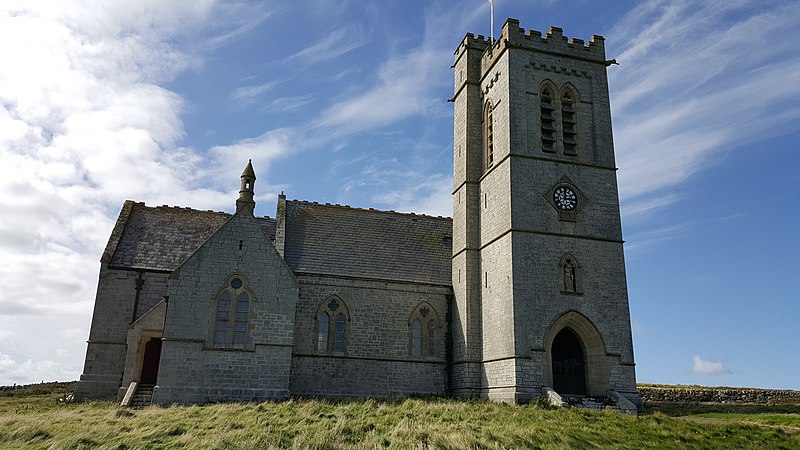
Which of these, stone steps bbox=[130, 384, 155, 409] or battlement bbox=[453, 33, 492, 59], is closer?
stone steps bbox=[130, 384, 155, 409]

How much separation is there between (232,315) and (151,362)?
493cm

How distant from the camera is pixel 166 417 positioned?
20.3 meters

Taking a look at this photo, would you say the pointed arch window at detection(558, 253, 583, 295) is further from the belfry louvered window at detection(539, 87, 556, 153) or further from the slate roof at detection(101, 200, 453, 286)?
the slate roof at detection(101, 200, 453, 286)

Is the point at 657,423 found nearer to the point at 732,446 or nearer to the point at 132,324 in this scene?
the point at 732,446

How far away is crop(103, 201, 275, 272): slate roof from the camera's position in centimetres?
2904

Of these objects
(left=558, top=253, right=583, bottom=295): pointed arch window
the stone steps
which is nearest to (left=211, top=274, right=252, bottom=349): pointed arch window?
the stone steps

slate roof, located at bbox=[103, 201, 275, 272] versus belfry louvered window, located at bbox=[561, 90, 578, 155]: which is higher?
belfry louvered window, located at bbox=[561, 90, 578, 155]

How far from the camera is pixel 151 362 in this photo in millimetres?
27625

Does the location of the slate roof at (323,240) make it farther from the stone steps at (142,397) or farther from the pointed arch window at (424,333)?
the stone steps at (142,397)

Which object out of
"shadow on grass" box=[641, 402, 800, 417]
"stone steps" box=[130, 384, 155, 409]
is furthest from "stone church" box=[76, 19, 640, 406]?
"shadow on grass" box=[641, 402, 800, 417]

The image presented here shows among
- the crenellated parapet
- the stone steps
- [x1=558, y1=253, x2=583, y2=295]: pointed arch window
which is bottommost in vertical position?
the stone steps

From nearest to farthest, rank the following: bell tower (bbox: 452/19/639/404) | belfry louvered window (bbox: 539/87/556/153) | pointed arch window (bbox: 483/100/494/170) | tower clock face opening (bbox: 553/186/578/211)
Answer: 1. bell tower (bbox: 452/19/639/404)
2. tower clock face opening (bbox: 553/186/578/211)
3. belfry louvered window (bbox: 539/87/556/153)
4. pointed arch window (bbox: 483/100/494/170)

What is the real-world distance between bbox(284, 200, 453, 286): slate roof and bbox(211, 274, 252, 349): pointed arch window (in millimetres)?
3225

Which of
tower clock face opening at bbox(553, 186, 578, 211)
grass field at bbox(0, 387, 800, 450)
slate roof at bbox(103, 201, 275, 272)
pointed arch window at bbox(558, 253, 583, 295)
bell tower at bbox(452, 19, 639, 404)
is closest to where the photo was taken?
grass field at bbox(0, 387, 800, 450)
